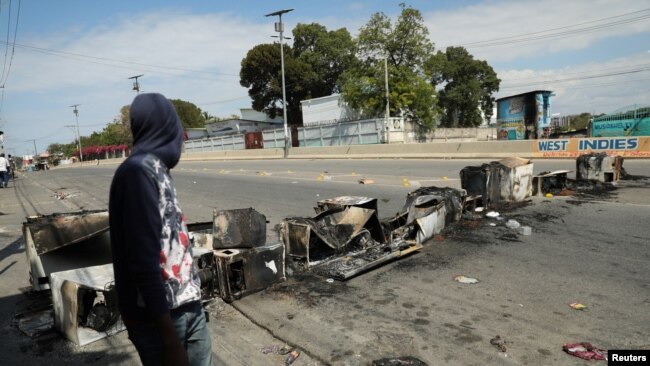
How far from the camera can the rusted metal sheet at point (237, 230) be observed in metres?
5.06

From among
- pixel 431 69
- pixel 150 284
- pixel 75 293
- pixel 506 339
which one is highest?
pixel 431 69

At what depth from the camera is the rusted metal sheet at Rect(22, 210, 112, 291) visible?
4883 millimetres

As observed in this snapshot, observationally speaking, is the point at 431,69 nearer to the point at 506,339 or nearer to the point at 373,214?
the point at 373,214

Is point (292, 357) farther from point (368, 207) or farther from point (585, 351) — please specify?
point (368, 207)

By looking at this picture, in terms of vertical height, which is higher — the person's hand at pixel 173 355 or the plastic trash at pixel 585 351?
the person's hand at pixel 173 355

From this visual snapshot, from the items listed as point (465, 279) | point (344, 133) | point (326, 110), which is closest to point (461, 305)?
point (465, 279)

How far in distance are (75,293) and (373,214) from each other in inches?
150

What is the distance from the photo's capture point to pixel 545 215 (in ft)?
25.4

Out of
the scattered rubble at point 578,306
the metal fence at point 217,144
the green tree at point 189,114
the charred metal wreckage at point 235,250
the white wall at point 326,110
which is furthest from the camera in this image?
the green tree at point 189,114

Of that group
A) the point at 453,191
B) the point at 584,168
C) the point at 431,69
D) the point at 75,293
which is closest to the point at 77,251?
the point at 75,293

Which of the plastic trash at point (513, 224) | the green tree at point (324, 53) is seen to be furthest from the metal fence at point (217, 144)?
the plastic trash at point (513, 224)

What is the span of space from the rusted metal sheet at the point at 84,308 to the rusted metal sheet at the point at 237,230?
1.34 meters

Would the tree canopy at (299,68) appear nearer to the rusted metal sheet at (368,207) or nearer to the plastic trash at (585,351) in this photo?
the rusted metal sheet at (368,207)

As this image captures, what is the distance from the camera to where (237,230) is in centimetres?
513
